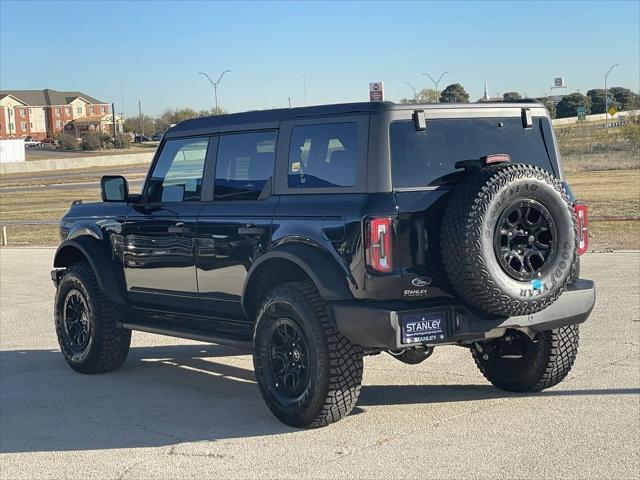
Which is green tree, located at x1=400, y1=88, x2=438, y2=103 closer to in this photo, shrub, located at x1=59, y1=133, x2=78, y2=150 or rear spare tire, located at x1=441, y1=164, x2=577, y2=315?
rear spare tire, located at x1=441, y1=164, x2=577, y2=315

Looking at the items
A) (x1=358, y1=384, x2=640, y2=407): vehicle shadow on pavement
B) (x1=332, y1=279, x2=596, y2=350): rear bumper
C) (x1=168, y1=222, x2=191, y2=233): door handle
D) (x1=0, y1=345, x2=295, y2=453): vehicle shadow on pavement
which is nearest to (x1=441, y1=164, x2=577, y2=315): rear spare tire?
(x1=332, y1=279, x2=596, y2=350): rear bumper

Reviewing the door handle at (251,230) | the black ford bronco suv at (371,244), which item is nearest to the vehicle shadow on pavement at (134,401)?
the black ford bronco suv at (371,244)

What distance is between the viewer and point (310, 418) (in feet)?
21.0

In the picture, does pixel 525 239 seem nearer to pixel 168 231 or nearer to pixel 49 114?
pixel 168 231

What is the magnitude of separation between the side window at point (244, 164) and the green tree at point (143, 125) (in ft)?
446

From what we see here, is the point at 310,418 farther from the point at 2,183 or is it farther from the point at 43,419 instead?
the point at 2,183

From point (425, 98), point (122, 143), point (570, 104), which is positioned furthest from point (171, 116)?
point (425, 98)

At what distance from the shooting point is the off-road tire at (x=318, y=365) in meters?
6.27

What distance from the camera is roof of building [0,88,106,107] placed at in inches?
6211

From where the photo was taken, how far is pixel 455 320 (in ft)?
20.3

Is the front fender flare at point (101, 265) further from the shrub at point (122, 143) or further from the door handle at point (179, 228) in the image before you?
the shrub at point (122, 143)

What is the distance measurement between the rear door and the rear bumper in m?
1.08

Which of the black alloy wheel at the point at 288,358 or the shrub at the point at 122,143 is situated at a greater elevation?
the shrub at the point at 122,143

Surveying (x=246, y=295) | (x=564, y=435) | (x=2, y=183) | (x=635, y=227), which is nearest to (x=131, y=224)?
(x=246, y=295)
